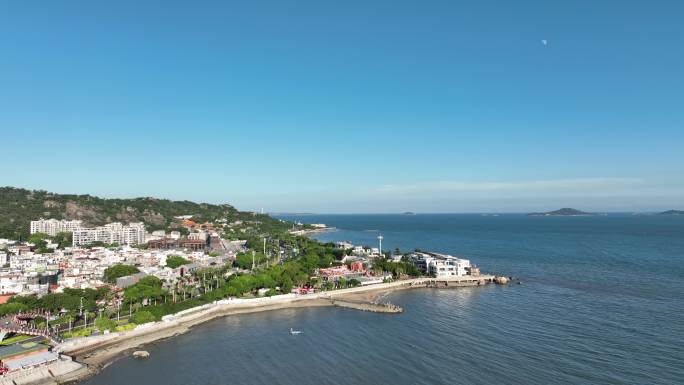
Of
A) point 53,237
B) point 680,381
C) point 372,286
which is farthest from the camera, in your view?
point 53,237

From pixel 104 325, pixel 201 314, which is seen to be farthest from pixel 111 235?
pixel 104 325

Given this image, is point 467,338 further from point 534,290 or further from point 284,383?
point 534,290

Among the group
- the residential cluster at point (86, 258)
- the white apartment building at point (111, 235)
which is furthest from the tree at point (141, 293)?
the white apartment building at point (111, 235)

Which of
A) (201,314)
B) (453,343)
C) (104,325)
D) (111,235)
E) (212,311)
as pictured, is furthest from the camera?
(111,235)

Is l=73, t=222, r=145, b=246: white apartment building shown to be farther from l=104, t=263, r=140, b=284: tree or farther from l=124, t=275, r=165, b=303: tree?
l=124, t=275, r=165, b=303: tree

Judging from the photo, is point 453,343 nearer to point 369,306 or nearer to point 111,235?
point 369,306

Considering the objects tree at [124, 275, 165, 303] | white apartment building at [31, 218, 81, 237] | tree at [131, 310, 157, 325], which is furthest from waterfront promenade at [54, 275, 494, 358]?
white apartment building at [31, 218, 81, 237]

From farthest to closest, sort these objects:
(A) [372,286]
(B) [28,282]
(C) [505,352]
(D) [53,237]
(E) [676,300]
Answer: (D) [53,237] < (A) [372,286] < (B) [28,282] < (E) [676,300] < (C) [505,352]

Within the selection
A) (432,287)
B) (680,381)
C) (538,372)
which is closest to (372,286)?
(432,287)
